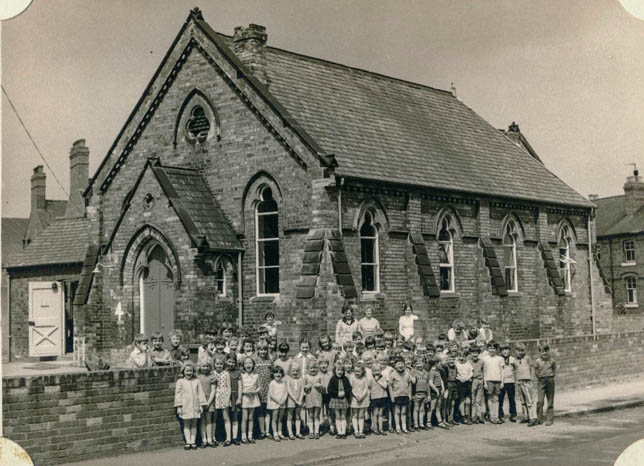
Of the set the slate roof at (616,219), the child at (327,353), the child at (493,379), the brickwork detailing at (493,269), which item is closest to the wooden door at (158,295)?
the child at (327,353)

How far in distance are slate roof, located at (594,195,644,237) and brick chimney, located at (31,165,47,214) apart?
110 ft

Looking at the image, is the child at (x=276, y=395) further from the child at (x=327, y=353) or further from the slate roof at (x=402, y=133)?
the slate roof at (x=402, y=133)

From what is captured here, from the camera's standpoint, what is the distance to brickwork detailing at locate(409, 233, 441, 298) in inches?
991

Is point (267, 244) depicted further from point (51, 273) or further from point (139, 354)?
point (51, 273)

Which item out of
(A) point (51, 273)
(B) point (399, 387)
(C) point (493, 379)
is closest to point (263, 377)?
(B) point (399, 387)

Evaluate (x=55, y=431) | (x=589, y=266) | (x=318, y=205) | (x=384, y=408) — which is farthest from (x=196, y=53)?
(x=589, y=266)

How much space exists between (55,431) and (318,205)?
35.9 ft

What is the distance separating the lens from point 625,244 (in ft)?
184

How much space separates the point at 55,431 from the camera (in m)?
13.2

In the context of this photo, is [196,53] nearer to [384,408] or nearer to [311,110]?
[311,110]

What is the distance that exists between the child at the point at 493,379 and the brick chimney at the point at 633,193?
39.2 meters

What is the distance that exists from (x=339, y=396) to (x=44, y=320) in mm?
16091

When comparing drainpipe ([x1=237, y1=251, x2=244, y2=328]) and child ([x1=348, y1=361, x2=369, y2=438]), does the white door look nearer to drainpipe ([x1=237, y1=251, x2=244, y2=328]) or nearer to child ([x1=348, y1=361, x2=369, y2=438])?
drainpipe ([x1=237, y1=251, x2=244, y2=328])

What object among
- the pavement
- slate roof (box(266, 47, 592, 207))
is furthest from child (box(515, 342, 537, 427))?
slate roof (box(266, 47, 592, 207))
